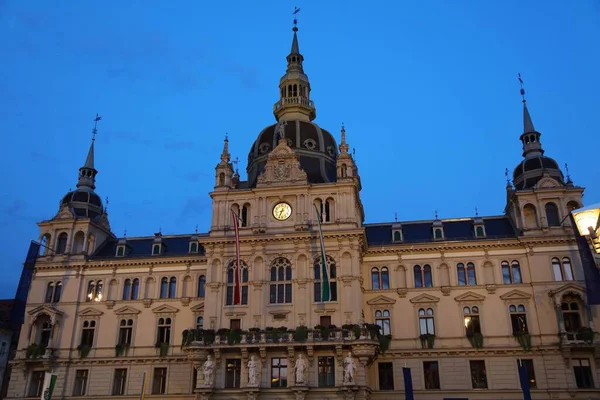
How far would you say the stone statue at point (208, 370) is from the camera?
47750 mm

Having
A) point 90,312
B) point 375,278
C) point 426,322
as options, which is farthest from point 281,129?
point 90,312

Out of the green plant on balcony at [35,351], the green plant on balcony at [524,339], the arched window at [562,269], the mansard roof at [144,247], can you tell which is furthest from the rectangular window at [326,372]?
the green plant on balcony at [35,351]

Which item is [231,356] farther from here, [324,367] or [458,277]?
[458,277]

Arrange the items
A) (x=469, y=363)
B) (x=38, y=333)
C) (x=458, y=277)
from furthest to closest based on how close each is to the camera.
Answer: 1. (x=38, y=333)
2. (x=458, y=277)
3. (x=469, y=363)

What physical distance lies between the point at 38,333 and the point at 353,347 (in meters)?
33.4

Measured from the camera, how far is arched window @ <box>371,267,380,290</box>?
55.9 meters

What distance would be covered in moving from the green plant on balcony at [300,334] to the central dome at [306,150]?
15380 mm

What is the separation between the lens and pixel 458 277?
5497cm

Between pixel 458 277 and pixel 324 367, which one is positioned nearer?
pixel 324 367

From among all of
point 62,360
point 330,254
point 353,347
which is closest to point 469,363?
point 353,347

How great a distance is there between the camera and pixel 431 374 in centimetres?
5153

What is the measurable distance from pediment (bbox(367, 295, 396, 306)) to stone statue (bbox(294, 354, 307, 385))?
1042cm

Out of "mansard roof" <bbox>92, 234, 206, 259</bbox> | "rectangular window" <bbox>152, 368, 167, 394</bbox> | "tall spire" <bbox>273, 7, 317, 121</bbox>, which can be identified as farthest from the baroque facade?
"tall spire" <bbox>273, 7, 317, 121</bbox>

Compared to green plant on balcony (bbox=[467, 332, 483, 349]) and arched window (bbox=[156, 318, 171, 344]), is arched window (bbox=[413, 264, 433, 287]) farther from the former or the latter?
arched window (bbox=[156, 318, 171, 344])
